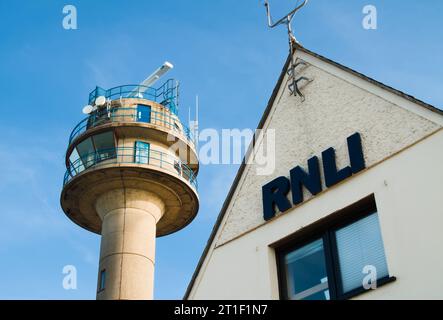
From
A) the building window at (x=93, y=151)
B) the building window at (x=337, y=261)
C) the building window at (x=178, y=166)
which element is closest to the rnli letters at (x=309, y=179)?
the building window at (x=337, y=261)

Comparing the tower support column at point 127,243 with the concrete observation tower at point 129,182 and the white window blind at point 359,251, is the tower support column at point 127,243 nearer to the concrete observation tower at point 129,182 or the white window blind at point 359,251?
the concrete observation tower at point 129,182

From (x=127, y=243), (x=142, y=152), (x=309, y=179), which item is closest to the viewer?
(x=309, y=179)

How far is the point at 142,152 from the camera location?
110 feet

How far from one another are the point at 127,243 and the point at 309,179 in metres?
22.5

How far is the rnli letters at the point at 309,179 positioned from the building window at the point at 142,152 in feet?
74.5

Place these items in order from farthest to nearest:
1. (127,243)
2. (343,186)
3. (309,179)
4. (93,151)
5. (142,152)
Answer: (93,151) → (142,152) → (127,243) → (309,179) → (343,186)

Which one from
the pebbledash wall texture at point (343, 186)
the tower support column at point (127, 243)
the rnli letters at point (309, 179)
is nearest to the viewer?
the pebbledash wall texture at point (343, 186)

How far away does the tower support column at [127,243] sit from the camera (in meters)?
30.3

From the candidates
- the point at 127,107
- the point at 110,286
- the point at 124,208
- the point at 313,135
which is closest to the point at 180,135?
the point at 127,107

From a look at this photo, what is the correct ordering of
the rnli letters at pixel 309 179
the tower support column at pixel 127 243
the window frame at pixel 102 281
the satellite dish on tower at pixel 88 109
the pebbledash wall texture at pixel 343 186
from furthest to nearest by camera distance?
the satellite dish on tower at pixel 88 109 → the window frame at pixel 102 281 → the tower support column at pixel 127 243 → the rnli letters at pixel 309 179 → the pebbledash wall texture at pixel 343 186

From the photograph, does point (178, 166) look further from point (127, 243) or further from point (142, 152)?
point (127, 243)

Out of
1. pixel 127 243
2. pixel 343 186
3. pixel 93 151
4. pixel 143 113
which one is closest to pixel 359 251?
pixel 343 186

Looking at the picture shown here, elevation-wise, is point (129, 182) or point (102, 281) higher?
point (129, 182)
